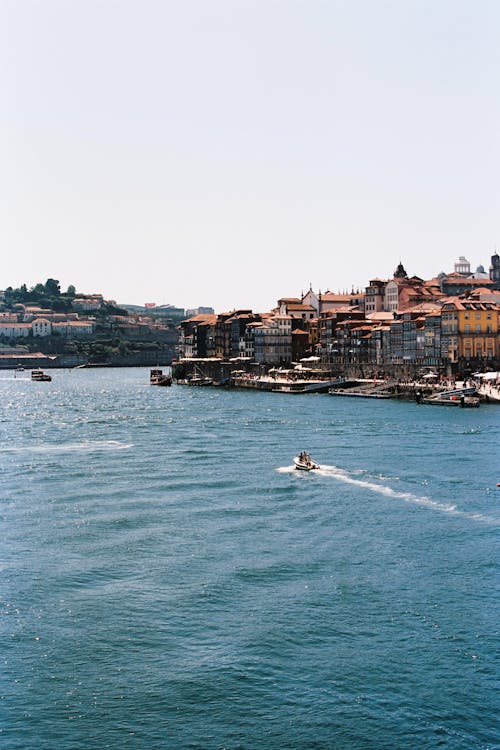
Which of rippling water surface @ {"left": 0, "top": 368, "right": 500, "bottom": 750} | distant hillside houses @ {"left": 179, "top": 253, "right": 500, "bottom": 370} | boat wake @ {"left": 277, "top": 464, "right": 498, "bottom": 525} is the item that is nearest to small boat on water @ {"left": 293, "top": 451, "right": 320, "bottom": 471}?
boat wake @ {"left": 277, "top": 464, "right": 498, "bottom": 525}

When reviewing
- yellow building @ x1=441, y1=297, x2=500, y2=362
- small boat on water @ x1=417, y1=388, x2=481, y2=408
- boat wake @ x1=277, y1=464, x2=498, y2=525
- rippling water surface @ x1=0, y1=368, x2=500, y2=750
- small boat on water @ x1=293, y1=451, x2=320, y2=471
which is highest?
yellow building @ x1=441, y1=297, x2=500, y2=362

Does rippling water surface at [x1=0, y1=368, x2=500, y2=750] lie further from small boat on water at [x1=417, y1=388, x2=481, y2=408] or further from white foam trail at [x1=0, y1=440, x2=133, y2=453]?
small boat on water at [x1=417, y1=388, x2=481, y2=408]

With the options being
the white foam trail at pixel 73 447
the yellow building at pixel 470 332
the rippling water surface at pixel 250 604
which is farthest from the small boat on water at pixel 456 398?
the white foam trail at pixel 73 447

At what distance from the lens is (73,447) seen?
75938 mm

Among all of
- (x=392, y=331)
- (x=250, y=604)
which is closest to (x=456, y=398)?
(x=392, y=331)

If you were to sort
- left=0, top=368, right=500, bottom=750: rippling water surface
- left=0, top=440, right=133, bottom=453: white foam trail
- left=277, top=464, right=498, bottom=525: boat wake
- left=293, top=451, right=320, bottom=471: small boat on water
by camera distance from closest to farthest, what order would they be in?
left=0, top=368, right=500, bottom=750: rippling water surface, left=277, top=464, right=498, bottom=525: boat wake, left=293, top=451, right=320, bottom=471: small boat on water, left=0, top=440, right=133, bottom=453: white foam trail

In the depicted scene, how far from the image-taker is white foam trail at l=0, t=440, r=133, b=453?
73.9m

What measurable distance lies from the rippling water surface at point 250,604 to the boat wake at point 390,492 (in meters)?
0.19

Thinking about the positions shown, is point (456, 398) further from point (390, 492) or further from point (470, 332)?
point (390, 492)

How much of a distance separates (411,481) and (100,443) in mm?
31500

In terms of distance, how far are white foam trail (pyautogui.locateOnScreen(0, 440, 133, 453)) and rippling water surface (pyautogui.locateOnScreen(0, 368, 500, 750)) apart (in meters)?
7.13

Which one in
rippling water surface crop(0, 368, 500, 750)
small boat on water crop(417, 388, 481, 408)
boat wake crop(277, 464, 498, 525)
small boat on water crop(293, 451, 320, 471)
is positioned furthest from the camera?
small boat on water crop(417, 388, 481, 408)

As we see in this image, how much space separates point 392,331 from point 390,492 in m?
109

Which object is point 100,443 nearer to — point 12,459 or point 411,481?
point 12,459
